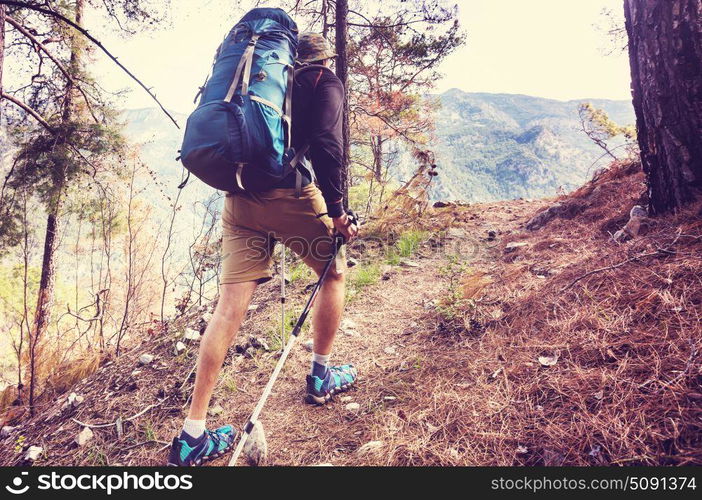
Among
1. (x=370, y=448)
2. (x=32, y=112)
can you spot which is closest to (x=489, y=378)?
(x=370, y=448)

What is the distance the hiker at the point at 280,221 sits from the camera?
1.75m

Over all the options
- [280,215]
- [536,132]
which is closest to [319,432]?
[280,215]

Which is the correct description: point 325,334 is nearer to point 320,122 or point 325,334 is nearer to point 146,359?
point 320,122

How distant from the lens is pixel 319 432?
6.33 ft

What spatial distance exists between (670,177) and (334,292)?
2.51 m

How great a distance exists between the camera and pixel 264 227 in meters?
1.93

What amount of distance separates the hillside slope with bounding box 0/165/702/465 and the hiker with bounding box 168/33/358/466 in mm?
416

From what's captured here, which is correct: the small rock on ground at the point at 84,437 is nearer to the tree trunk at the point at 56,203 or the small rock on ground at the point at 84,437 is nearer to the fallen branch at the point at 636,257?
the fallen branch at the point at 636,257

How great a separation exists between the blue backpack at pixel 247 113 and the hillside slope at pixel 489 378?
4.42 feet

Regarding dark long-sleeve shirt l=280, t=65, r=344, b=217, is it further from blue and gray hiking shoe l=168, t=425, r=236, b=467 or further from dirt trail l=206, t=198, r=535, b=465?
blue and gray hiking shoe l=168, t=425, r=236, b=467

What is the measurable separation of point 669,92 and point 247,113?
111 inches

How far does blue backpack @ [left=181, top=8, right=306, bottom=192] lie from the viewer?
1563 mm

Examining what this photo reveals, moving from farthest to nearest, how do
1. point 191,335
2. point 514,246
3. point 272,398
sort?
point 514,246 → point 191,335 → point 272,398

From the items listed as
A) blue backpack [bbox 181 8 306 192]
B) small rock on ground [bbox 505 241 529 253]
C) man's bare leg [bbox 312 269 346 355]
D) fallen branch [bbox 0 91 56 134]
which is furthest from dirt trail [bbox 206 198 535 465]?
fallen branch [bbox 0 91 56 134]
